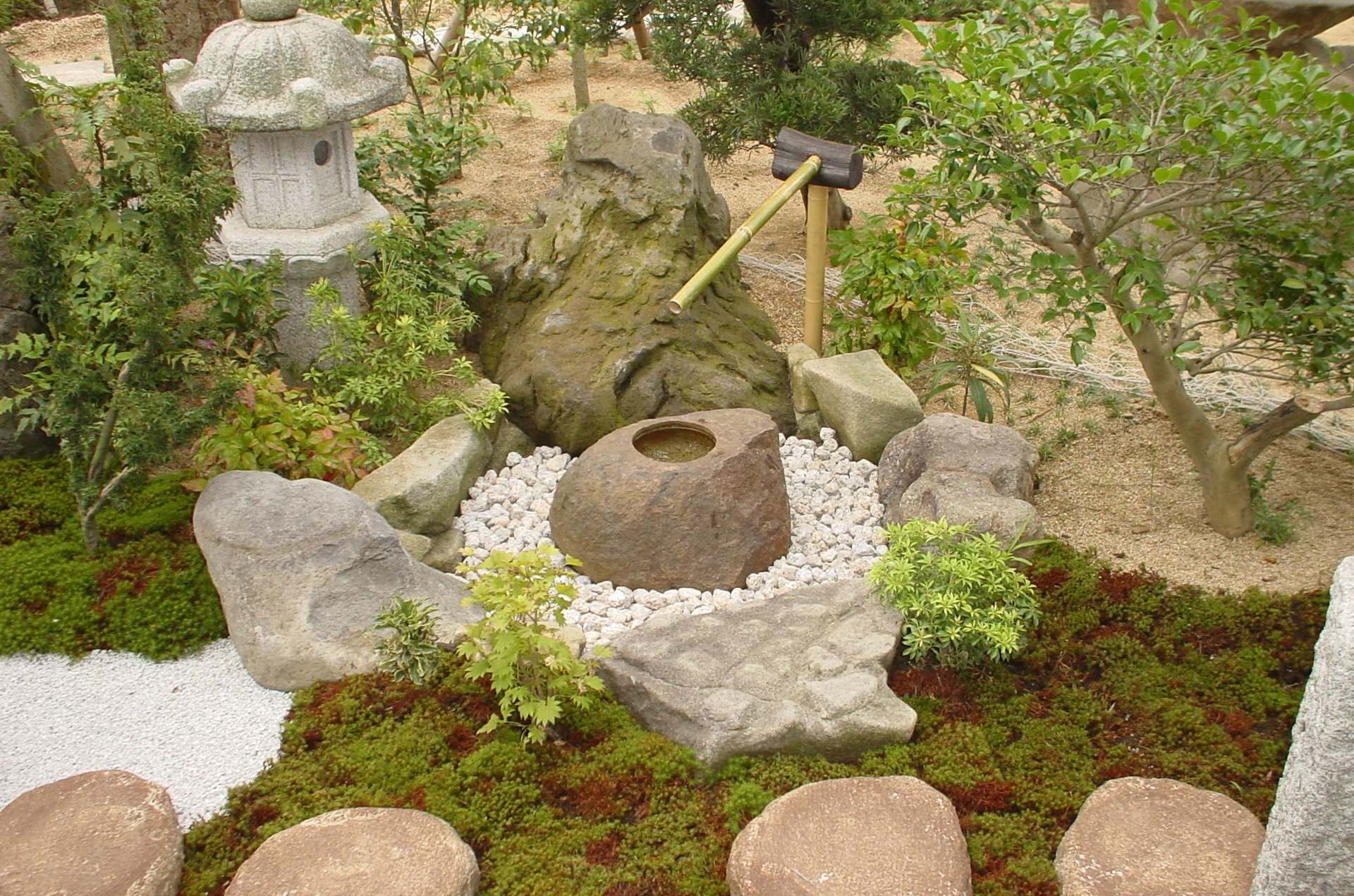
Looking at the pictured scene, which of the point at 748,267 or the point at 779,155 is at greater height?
the point at 779,155

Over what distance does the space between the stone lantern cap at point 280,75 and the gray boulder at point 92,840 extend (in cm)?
310

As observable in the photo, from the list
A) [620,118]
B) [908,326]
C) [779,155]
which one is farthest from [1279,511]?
[620,118]

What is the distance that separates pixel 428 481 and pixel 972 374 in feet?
9.60

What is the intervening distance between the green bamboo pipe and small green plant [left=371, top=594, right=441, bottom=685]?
2.25 metres

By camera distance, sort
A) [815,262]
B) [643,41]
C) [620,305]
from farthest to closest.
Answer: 1. [643,41]
2. [815,262]
3. [620,305]

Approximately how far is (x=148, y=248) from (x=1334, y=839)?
5.28 metres

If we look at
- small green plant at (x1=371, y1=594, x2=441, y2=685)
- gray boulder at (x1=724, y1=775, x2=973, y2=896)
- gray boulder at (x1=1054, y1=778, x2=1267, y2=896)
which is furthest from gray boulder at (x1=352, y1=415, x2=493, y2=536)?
gray boulder at (x1=1054, y1=778, x2=1267, y2=896)

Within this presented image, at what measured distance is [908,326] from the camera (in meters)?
6.38

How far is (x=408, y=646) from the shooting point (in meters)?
4.23

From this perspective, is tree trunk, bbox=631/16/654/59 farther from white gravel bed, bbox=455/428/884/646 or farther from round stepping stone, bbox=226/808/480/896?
round stepping stone, bbox=226/808/480/896

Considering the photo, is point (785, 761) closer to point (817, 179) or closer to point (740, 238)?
point (740, 238)

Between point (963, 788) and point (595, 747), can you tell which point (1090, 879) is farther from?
point (595, 747)

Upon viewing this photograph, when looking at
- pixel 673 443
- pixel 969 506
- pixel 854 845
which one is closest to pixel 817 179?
pixel 673 443

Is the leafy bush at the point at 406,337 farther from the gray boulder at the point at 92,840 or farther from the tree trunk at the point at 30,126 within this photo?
the gray boulder at the point at 92,840
